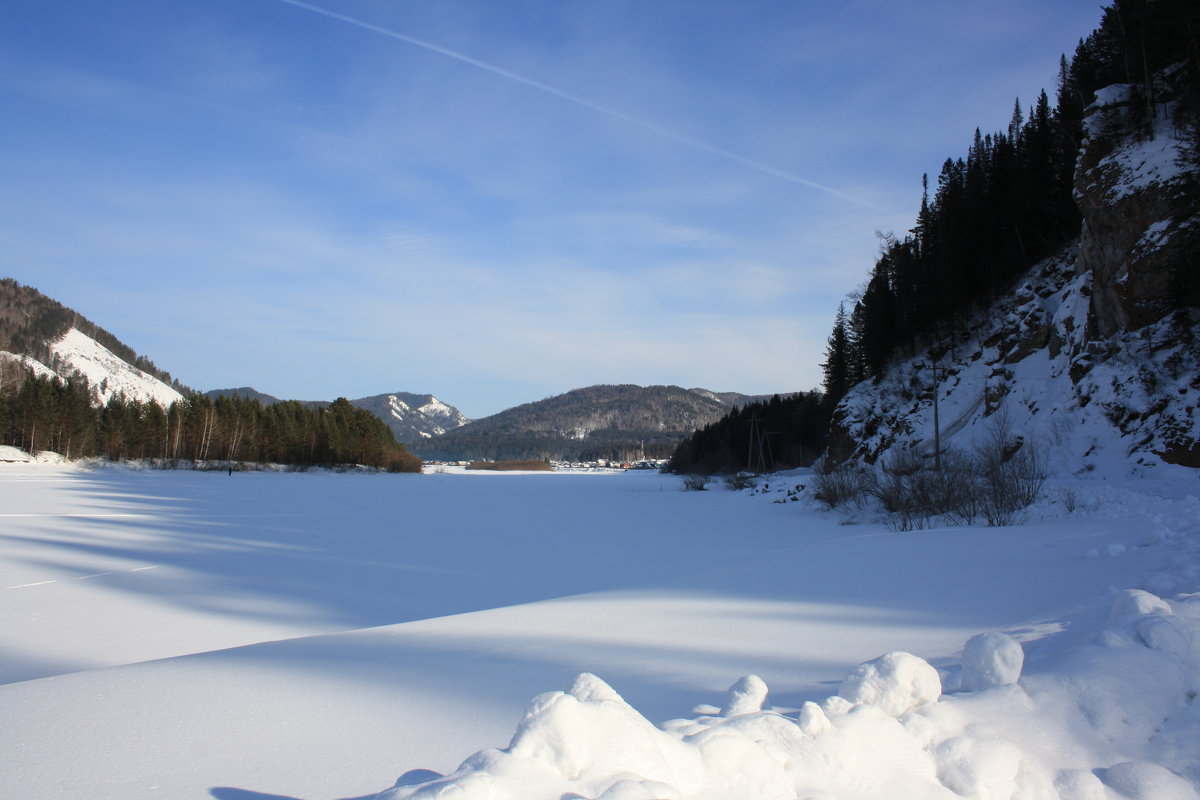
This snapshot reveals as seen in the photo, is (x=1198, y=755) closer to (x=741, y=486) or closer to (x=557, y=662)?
(x=557, y=662)

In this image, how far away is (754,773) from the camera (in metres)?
2.79

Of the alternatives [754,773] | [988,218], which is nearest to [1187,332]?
[988,218]

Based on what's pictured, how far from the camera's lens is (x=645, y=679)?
4.73 m

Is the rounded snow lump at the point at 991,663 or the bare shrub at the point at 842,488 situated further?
the bare shrub at the point at 842,488

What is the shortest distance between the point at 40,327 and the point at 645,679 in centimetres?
19145

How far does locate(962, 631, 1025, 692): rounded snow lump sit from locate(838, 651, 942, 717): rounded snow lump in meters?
0.47

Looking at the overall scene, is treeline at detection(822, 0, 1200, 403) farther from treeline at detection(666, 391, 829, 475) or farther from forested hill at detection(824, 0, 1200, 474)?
treeline at detection(666, 391, 829, 475)

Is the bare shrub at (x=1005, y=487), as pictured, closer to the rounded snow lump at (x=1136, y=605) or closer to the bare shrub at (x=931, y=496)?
the bare shrub at (x=931, y=496)

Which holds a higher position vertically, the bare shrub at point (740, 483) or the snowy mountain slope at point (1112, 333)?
the snowy mountain slope at point (1112, 333)

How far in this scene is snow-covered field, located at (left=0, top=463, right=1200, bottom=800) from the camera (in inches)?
111

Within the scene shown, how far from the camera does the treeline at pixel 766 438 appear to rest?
73.0 metres

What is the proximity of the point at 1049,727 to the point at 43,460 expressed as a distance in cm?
7770

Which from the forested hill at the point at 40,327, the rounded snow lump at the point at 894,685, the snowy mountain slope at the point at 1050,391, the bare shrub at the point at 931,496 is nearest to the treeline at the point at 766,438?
the snowy mountain slope at the point at 1050,391

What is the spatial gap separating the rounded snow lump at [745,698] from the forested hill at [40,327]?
155 meters
